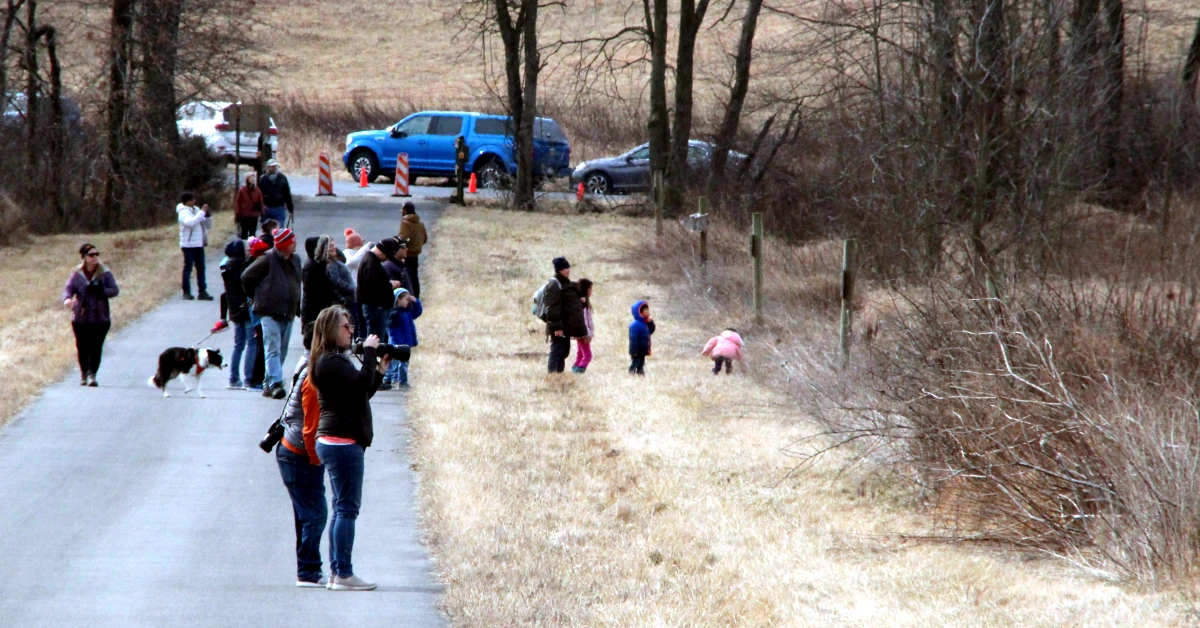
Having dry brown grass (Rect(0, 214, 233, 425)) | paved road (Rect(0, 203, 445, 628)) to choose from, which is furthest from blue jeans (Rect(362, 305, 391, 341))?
dry brown grass (Rect(0, 214, 233, 425))

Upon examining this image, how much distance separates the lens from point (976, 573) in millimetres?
7500

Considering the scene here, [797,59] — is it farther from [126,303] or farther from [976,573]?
[976,573]

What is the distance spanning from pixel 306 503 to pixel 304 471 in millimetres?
187

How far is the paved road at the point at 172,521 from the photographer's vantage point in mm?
6895

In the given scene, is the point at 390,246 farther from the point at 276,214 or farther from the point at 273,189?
the point at 276,214

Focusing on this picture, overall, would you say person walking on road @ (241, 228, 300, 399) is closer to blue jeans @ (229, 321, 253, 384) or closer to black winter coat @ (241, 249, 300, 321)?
black winter coat @ (241, 249, 300, 321)

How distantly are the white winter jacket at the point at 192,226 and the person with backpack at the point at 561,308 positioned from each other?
607cm

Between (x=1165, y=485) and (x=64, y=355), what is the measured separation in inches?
458

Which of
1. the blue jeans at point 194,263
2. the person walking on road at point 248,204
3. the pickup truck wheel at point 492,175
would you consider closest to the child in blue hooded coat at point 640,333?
the blue jeans at point 194,263

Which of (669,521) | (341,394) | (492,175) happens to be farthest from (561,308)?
(492,175)

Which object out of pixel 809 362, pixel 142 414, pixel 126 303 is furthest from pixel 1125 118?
pixel 142 414

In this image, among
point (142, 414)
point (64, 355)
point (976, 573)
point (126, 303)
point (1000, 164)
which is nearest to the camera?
point (976, 573)

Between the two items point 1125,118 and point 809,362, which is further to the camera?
point 1125,118

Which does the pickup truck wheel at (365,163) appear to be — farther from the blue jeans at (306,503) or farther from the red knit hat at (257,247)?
the blue jeans at (306,503)
